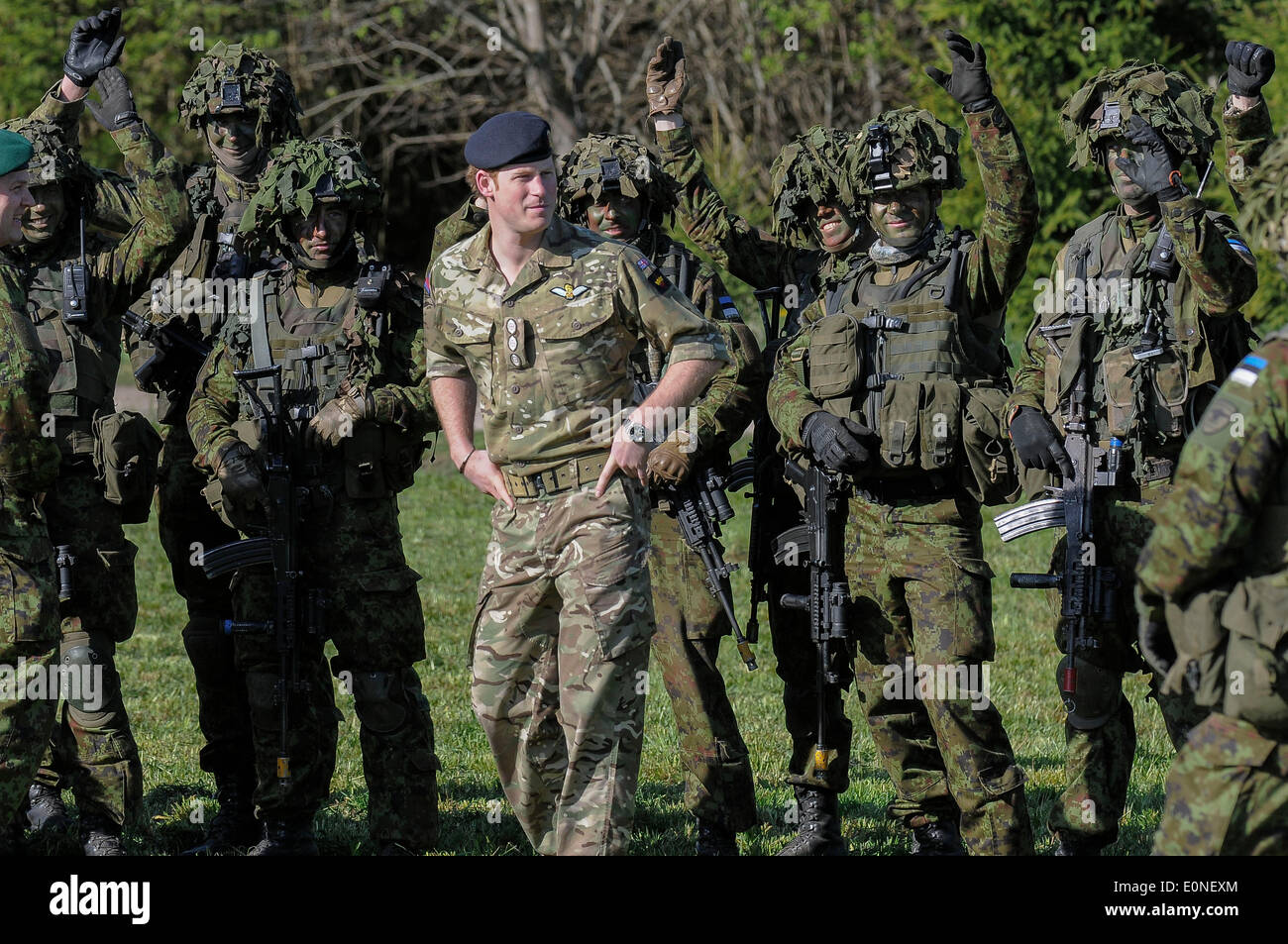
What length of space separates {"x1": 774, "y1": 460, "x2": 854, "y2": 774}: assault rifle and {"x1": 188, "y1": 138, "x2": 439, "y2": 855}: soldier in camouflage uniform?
155cm

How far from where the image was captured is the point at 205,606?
763cm

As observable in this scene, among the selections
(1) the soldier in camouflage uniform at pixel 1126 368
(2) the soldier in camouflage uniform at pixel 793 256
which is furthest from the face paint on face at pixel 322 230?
(1) the soldier in camouflage uniform at pixel 1126 368

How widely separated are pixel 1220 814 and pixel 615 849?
2.06 meters

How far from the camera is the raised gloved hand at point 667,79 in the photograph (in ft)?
25.8

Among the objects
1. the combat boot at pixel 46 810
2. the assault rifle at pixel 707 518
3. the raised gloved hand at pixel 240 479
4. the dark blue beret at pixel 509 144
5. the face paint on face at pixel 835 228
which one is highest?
the dark blue beret at pixel 509 144

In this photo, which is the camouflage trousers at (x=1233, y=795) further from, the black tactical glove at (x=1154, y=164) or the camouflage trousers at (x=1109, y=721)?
the black tactical glove at (x=1154, y=164)

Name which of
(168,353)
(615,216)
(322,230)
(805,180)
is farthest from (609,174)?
(168,353)

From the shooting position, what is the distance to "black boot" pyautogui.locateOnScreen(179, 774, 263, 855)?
725cm

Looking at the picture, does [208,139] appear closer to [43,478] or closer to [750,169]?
[43,478]

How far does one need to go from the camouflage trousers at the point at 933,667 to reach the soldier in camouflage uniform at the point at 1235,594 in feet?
5.74

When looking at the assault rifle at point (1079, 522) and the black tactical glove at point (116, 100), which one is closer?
the assault rifle at point (1079, 522)

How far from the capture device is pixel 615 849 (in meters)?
5.64

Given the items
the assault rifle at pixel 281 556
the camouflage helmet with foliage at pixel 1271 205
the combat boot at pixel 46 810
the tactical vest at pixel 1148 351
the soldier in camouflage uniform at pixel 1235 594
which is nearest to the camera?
the soldier in camouflage uniform at pixel 1235 594
